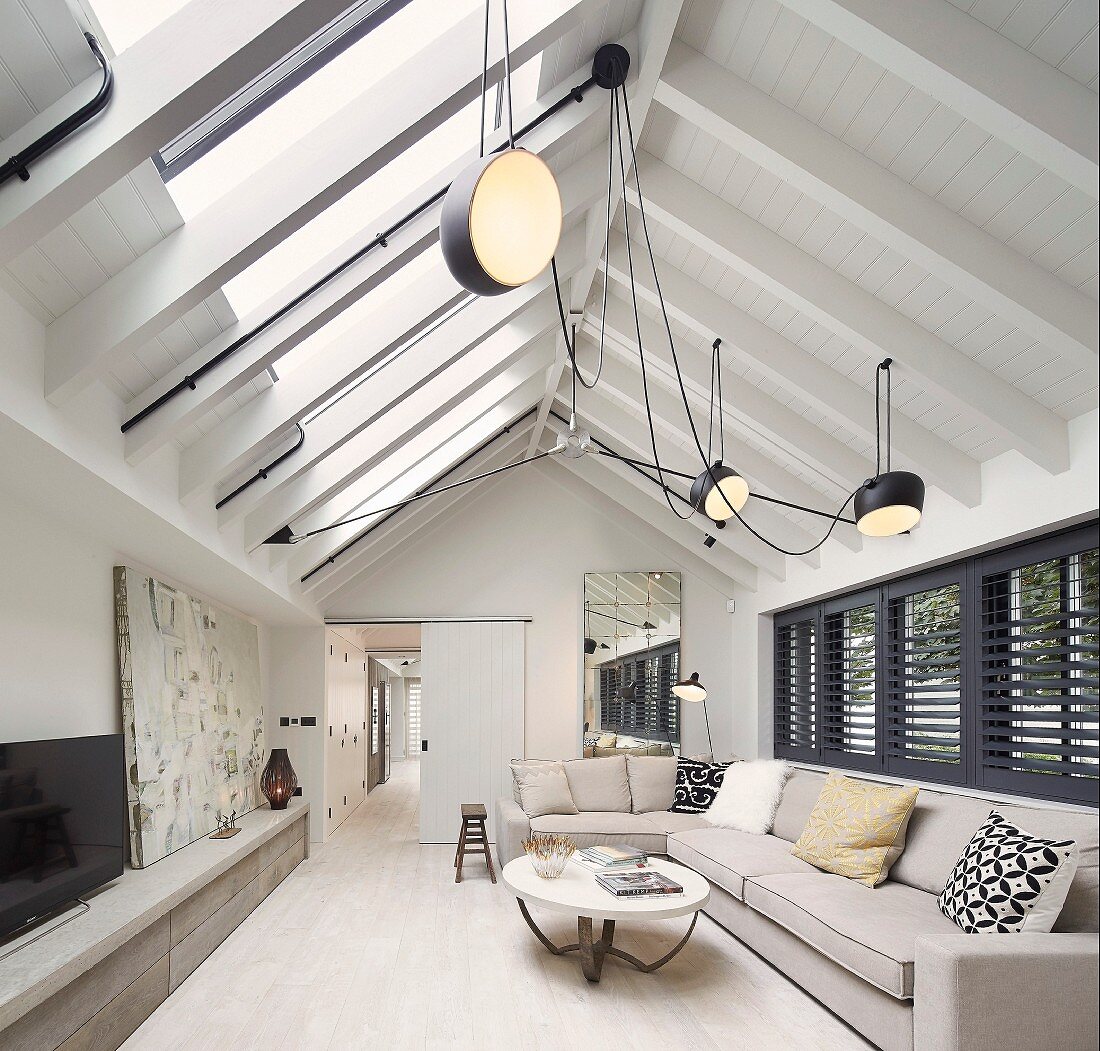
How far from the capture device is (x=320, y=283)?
3016mm

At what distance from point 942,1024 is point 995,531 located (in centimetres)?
192

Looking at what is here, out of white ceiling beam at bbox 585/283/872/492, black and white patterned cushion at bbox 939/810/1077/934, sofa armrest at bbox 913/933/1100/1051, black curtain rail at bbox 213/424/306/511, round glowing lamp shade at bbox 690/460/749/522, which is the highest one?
white ceiling beam at bbox 585/283/872/492

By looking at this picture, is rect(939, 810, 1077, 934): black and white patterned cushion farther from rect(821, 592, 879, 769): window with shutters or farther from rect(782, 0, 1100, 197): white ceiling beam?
rect(782, 0, 1100, 197): white ceiling beam

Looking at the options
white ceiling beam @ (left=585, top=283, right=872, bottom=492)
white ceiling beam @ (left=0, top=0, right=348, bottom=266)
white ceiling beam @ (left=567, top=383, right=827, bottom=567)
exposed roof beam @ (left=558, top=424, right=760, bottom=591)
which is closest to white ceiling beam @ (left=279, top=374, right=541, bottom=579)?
white ceiling beam @ (left=567, top=383, right=827, bottom=567)

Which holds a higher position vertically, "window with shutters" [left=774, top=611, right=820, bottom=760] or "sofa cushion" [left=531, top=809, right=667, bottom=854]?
"window with shutters" [left=774, top=611, right=820, bottom=760]

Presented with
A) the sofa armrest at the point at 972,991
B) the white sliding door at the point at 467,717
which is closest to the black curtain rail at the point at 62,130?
the sofa armrest at the point at 972,991

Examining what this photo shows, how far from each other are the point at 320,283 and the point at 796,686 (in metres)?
4.89

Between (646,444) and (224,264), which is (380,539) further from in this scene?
(224,264)

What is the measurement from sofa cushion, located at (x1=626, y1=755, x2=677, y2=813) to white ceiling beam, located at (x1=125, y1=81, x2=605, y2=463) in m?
4.48

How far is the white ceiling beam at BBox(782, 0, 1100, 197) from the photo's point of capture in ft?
6.98

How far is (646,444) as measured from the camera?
6215 millimetres

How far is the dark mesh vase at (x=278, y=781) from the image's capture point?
20.7 feet

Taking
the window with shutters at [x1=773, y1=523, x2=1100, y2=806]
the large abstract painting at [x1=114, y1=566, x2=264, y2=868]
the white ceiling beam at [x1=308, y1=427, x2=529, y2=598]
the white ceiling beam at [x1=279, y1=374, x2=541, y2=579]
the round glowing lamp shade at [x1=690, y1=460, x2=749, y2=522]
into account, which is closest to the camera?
the window with shutters at [x1=773, y1=523, x2=1100, y2=806]

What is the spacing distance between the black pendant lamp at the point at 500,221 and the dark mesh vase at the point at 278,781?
5.60m
